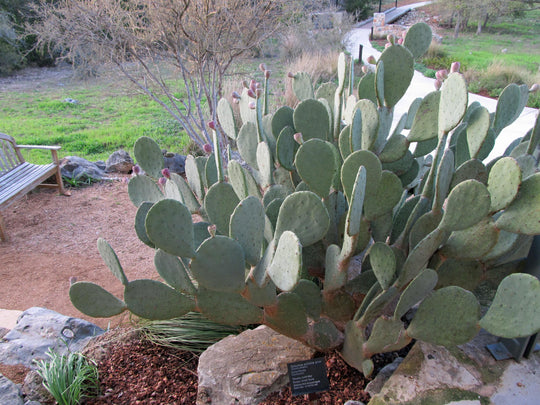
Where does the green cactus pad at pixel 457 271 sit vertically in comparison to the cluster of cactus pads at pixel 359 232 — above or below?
below

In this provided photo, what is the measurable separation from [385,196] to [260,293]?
1.61 ft

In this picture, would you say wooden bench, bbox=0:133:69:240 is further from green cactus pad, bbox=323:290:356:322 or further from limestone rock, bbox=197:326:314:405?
green cactus pad, bbox=323:290:356:322

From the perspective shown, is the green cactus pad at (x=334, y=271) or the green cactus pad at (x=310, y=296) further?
the green cactus pad at (x=310, y=296)

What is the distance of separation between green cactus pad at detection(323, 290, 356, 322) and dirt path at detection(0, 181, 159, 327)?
50.8 inches

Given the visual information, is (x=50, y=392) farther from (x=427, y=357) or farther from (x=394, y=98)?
(x=394, y=98)

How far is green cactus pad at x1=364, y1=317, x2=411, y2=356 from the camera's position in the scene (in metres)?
1.29

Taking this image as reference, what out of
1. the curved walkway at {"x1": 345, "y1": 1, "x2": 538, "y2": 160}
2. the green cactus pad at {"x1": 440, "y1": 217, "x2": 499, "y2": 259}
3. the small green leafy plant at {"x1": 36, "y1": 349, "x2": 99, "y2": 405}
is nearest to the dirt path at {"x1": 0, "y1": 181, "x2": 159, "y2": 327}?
the small green leafy plant at {"x1": 36, "y1": 349, "x2": 99, "y2": 405}

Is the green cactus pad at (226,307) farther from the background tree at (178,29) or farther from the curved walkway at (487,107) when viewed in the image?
the curved walkway at (487,107)

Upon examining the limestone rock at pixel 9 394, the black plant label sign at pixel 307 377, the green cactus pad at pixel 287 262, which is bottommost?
the limestone rock at pixel 9 394

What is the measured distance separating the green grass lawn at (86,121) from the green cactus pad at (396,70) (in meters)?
4.57

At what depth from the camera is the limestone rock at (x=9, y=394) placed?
4.97 feet

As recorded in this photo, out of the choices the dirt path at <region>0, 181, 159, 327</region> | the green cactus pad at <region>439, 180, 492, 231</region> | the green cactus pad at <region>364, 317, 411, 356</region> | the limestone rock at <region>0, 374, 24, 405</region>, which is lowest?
the dirt path at <region>0, 181, 159, 327</region>

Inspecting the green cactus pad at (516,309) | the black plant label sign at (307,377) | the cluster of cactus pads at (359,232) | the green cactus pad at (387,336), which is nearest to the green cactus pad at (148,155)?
the cluster of cactus pads at (359,232)

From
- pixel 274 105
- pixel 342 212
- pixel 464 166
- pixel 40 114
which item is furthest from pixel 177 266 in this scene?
pixel 40 114
